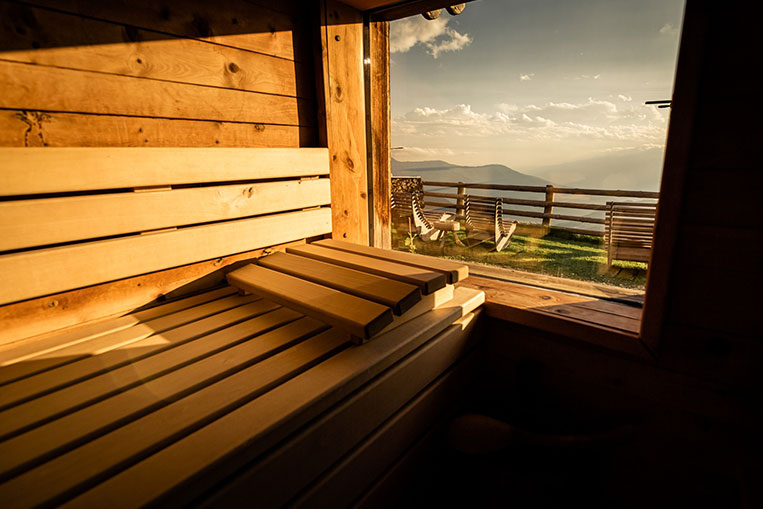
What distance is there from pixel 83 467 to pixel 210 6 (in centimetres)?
205

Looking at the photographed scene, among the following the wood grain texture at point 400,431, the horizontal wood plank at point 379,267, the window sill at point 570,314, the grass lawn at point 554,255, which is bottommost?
the grass lawn at point 554,255

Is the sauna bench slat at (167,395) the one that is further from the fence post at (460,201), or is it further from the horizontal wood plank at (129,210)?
the fence post at (460,201)

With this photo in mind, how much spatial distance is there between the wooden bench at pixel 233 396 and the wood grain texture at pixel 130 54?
1.05 m

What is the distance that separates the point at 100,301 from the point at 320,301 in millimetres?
985

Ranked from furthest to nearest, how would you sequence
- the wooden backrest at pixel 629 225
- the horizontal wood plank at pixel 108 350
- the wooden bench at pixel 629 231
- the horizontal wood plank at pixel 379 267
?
the wooden backrest at pixel 629 225 < the wooden bench at pixel 629 231 < the horizontal wood plank at pixel 379 267 < the horizontal wood plank at pixel 108 350

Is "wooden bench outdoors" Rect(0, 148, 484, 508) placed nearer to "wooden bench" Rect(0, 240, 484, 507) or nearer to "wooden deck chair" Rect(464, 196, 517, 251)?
"wooden bench" Rect(0, 240, 484, 507)

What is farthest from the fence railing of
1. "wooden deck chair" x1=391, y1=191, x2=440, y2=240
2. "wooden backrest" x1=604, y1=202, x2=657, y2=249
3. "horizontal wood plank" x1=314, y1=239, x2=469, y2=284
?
"horizontal wood plank" x1=314, y1=239, x2=469, y2=284

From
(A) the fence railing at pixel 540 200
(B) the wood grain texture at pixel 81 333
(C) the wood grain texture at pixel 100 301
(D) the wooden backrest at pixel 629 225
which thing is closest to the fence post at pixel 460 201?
(A) the fence railing at pixel 540 200

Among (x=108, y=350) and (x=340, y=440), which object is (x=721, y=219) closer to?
(x=340, y=440)

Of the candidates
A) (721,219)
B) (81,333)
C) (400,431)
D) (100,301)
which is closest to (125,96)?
(100,301)

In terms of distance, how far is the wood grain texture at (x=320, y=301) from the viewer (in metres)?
1.33

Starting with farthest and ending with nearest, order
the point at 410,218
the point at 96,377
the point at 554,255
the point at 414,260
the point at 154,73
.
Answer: the point at 410,218, the point at 554,255, the point at 414,260, the point at 154,73, the point at 96,377

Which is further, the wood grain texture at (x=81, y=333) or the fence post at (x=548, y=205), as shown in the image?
the fence post at (x=548, y=205)

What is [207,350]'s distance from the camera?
52.1 inches
